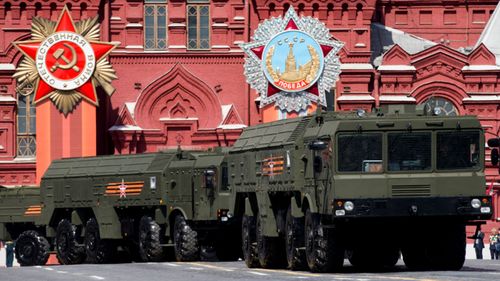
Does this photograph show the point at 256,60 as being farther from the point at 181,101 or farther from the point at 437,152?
the point at 437,152

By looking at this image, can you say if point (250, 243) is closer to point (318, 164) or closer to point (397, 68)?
point (318, 164)

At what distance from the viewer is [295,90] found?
6681cm

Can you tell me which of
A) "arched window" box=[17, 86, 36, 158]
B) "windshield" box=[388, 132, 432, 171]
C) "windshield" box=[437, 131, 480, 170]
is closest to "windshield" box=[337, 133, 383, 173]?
"windshield" box=[388, 132, 432, 171]

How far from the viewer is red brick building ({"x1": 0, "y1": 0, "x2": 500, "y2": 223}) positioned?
230ft

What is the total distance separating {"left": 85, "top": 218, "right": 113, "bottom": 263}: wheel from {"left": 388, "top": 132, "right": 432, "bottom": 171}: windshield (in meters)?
19.5

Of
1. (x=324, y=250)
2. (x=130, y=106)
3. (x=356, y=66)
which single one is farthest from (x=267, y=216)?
(x=130, y=106)

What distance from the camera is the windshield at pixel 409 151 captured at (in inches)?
1275

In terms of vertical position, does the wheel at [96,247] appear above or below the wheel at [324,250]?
below

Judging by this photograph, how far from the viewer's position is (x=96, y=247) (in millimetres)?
50375

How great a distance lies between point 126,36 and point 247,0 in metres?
5.47

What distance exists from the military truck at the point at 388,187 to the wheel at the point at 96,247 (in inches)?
642

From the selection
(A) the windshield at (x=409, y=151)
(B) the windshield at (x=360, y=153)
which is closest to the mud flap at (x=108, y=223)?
(B) the windshield at (x=360, y=153)

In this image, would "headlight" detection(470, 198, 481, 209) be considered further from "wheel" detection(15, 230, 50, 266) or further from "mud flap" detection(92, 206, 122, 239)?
"wheel" detection(15, 230, 50, 266)

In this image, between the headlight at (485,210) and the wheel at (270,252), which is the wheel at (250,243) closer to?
the wheel at (270,252)
